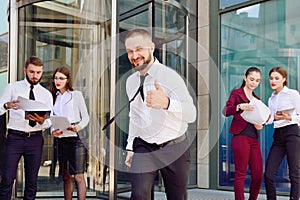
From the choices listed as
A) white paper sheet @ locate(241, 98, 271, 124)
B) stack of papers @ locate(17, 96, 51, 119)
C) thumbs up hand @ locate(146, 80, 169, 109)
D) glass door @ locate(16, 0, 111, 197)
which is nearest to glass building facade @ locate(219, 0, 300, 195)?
white paper sheet @ locate(241, 98, 271, 124)

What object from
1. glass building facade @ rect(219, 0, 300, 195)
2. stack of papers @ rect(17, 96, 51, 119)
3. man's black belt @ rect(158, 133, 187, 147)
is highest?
glass building facade @ rect(219, 0, 300, 195)

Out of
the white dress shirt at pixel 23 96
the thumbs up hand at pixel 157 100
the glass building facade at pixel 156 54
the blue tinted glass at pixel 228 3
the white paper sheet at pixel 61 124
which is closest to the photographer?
the thumbs up hand at pixel 157 100

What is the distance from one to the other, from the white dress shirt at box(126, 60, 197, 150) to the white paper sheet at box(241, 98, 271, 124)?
1.52 metres

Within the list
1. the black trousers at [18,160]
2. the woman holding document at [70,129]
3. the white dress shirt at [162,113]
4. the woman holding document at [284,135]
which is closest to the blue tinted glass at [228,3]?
the woman holding document at [284,135]

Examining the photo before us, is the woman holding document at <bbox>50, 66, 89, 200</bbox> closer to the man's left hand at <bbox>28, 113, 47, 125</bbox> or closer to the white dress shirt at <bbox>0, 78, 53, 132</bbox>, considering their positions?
the white dress shirt at <bbox>0, 78, 53, 132</bbox>

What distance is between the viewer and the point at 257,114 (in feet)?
12.7

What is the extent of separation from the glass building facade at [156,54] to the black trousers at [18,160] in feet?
2.49

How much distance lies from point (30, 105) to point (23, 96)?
0.23 meters

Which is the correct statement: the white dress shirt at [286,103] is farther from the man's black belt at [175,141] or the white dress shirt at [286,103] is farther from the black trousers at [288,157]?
the man's black belt at [175,141]

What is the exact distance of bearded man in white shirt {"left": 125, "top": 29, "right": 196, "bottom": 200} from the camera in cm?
241

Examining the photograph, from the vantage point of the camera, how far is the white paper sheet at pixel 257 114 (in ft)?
12.6

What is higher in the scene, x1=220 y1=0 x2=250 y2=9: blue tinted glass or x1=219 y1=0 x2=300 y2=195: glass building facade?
x1=220 y1=0 x2=250 y2=9: blue tinted glass

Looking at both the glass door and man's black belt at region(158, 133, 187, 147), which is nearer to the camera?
man's black belt at region(158, 133, 187, 147)

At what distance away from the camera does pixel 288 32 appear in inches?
221
